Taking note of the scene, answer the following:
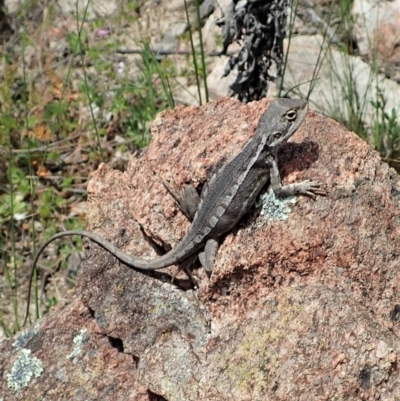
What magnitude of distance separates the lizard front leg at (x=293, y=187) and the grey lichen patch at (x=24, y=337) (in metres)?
1.65

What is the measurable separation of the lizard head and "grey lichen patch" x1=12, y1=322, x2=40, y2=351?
1746mm

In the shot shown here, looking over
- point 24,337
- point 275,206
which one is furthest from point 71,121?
point 275,206

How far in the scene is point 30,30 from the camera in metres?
7.47

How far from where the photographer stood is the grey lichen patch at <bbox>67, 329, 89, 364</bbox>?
3.39 meters

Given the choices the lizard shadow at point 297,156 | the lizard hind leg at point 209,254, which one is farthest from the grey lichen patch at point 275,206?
the lizard hind leg at point 209,254

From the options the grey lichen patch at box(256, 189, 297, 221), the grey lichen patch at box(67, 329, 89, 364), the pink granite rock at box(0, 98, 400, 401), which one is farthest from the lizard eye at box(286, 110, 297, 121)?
the grey lichen patch at box(67, 329, 89, 364)

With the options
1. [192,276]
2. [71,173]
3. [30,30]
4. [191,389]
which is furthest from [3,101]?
[191,389]

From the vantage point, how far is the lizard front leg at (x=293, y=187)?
300 centimetres

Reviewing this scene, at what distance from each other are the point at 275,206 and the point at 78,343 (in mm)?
1331

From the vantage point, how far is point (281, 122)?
3.28 m

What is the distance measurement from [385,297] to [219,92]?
407cm

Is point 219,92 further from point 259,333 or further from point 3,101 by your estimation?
point 259,333

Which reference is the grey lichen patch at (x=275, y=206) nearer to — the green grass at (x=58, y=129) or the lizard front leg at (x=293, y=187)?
the lizard front leg at (x=293, y=187)

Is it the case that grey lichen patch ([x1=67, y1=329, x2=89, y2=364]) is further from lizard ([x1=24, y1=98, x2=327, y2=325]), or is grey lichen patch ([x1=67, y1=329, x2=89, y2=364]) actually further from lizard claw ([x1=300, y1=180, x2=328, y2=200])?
lizard claw ([x1=300, y1=180, x2=328, y2=200])
